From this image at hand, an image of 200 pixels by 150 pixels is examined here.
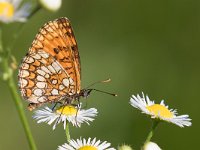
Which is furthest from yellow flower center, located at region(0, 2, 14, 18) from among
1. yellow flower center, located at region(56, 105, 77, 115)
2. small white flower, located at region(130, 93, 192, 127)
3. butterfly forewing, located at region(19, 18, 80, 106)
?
small white flower, located at region(130, 93, 192, 127)

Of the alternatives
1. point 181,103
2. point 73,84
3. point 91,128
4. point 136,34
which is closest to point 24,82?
point 73,84

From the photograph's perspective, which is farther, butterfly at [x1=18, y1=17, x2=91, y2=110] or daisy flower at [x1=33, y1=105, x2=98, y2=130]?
butterfly at [x1=18, y1=17, x2=91, y2=110]

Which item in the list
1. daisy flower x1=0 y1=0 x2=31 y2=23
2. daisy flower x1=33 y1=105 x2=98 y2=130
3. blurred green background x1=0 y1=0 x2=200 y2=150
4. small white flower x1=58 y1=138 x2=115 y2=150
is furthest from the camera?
blurred green background x1=0 y1=0 x2=200 y2=150

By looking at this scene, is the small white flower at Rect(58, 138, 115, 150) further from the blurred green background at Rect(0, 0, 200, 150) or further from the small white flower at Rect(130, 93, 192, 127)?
the blurred green background at Rect(0, 0, 200, 150)

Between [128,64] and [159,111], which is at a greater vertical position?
[128,64]

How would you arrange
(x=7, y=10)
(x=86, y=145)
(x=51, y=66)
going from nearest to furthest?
(x=7, y=10) < (x=86, y=145) < (x=51, y=66)

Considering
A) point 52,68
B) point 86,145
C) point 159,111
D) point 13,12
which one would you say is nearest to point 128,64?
point 52,68

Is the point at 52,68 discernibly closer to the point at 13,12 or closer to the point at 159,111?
the point at 159,111

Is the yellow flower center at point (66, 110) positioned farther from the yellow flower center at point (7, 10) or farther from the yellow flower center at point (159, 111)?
the yellow flower center at point (7, 10)
